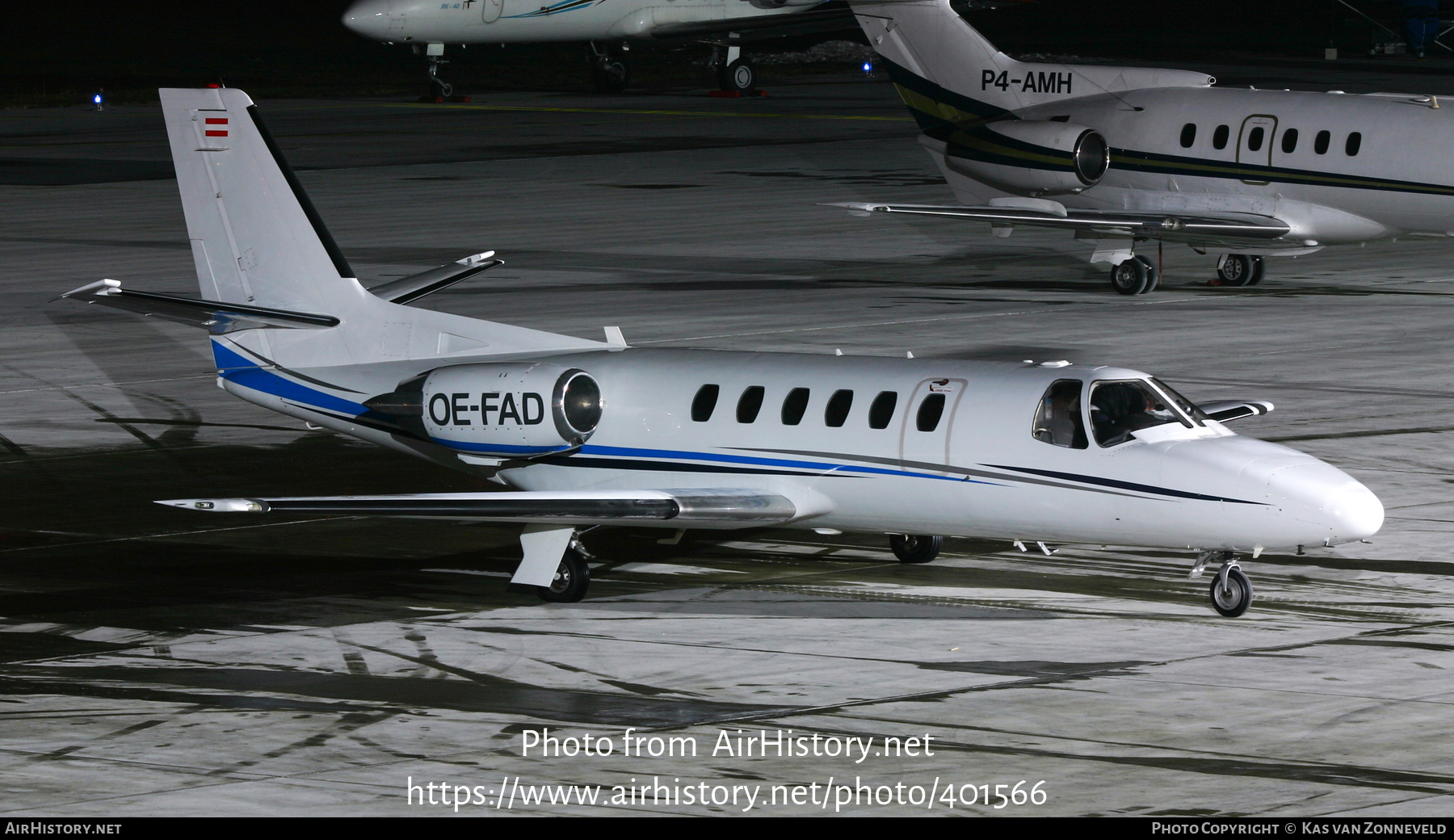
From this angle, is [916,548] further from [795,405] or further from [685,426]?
[685,426]

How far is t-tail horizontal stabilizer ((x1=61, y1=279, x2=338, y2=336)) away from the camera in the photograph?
19625 mm

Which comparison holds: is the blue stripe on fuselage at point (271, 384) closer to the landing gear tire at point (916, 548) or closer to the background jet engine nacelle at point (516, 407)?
the background jet engine nacelle at point (516, 407)

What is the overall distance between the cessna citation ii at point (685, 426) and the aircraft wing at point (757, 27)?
52.5 meters

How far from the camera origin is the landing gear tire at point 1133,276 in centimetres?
3784

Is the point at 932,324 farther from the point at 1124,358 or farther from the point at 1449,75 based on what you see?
the point at 1449,75

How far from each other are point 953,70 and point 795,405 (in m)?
23.9

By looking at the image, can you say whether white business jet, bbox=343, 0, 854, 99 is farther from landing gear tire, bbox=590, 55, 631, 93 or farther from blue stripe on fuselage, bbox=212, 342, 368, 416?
blue stripe on fuselage, bbox=212, 342, 368, 416

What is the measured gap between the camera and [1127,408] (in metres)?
17.8

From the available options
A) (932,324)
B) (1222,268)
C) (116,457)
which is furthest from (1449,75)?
(116,457)

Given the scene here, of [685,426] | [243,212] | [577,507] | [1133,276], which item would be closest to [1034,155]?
[1133,276]

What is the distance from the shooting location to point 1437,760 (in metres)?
13.3

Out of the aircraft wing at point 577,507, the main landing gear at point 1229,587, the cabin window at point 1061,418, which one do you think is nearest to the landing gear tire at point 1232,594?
the main landing gear at point 1229,587

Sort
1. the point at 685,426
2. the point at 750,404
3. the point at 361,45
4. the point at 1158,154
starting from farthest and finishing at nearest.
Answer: the point at 361,45
the point at 1158,154
the point at 685,426
the point at 750,404
